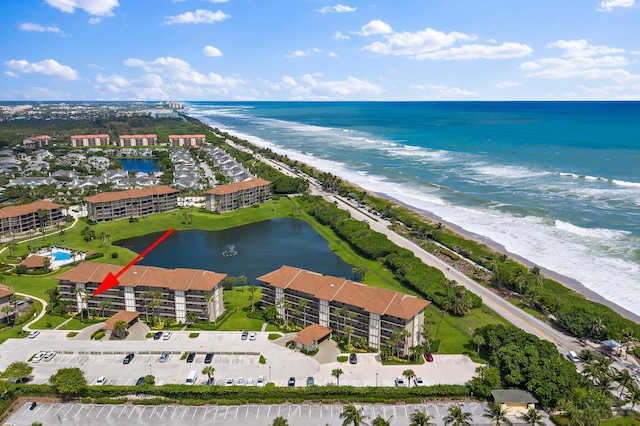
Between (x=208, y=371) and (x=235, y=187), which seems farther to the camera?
(x=235, y=187)

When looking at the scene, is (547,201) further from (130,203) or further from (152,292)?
(130,203)

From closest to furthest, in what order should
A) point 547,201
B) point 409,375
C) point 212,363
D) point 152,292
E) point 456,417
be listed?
point 456,417, point 409,375, point 212,363, point 152,292, point 547,201

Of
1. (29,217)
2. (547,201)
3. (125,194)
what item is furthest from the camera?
(547,201)

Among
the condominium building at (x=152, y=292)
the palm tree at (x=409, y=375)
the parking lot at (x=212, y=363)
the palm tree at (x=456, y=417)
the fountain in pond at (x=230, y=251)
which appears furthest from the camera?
the fountain in pond at (x=230, y=251)

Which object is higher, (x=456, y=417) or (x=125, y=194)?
(x=125, y=194)

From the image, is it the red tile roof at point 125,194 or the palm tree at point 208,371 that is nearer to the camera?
the palm tree at point 208,371

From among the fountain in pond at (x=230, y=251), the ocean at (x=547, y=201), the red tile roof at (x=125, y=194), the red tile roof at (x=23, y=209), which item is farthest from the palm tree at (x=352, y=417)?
the red tile roof at (x=23, y=209)

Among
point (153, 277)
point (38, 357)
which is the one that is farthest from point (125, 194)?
point (38, 357)

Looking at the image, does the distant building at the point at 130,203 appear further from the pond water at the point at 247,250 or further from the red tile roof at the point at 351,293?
the red tile roof at the point at 351,293
